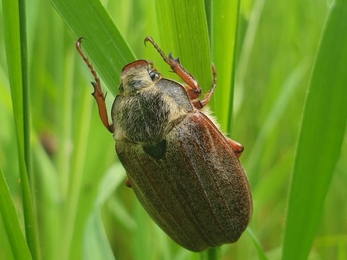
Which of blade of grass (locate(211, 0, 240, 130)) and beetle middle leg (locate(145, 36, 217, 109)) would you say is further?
beetle middle leg (locate(145, 36, 217, 109))

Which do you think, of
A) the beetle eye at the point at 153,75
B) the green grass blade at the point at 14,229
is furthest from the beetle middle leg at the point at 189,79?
the green grass blade at the point at 14,229

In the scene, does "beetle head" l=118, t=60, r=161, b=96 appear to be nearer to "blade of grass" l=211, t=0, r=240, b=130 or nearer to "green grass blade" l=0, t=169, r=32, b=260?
"blade of grass" l=211, t=0, r=240, b=130

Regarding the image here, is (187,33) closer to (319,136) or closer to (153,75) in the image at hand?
(319,136)

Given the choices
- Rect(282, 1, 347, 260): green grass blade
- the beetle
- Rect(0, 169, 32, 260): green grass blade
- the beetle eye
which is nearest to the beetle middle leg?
the beetle

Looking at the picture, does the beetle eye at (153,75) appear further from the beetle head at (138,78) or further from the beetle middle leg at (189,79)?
the beetle middle leg at (189,79)

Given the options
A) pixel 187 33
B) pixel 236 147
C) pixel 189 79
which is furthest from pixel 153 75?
pixel 187 33

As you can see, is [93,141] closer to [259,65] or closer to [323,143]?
[323,143]
